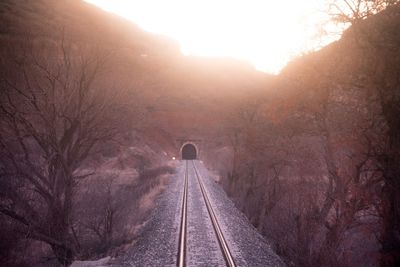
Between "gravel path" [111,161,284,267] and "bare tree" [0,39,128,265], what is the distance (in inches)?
102

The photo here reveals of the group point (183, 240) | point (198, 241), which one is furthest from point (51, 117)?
point (198, 241)

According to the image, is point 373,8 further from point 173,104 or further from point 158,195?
point 173,104

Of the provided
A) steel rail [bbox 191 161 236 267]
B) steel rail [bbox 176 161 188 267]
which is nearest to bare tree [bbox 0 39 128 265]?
steel rail [bbox 176 161 188 267]

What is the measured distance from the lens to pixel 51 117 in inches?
364

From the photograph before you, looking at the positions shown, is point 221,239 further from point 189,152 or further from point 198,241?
point 189,152

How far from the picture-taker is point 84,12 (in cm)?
9556

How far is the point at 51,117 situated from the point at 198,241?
21.1ft

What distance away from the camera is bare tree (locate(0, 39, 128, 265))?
29.7 feet

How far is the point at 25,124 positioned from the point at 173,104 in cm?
5356

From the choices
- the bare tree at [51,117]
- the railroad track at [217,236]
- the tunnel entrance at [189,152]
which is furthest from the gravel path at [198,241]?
the tunnel entrance at [189,152]

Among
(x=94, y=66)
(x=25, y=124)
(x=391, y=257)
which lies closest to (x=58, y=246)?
(x=25, y=124)

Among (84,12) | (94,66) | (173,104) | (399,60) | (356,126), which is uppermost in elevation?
(84,12)

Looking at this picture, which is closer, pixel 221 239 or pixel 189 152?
pixel 221 239

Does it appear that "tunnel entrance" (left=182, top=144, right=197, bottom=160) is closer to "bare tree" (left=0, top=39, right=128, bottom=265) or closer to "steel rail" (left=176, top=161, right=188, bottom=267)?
"steel rail" (left=176, top=161, right=188, bottom=267)
